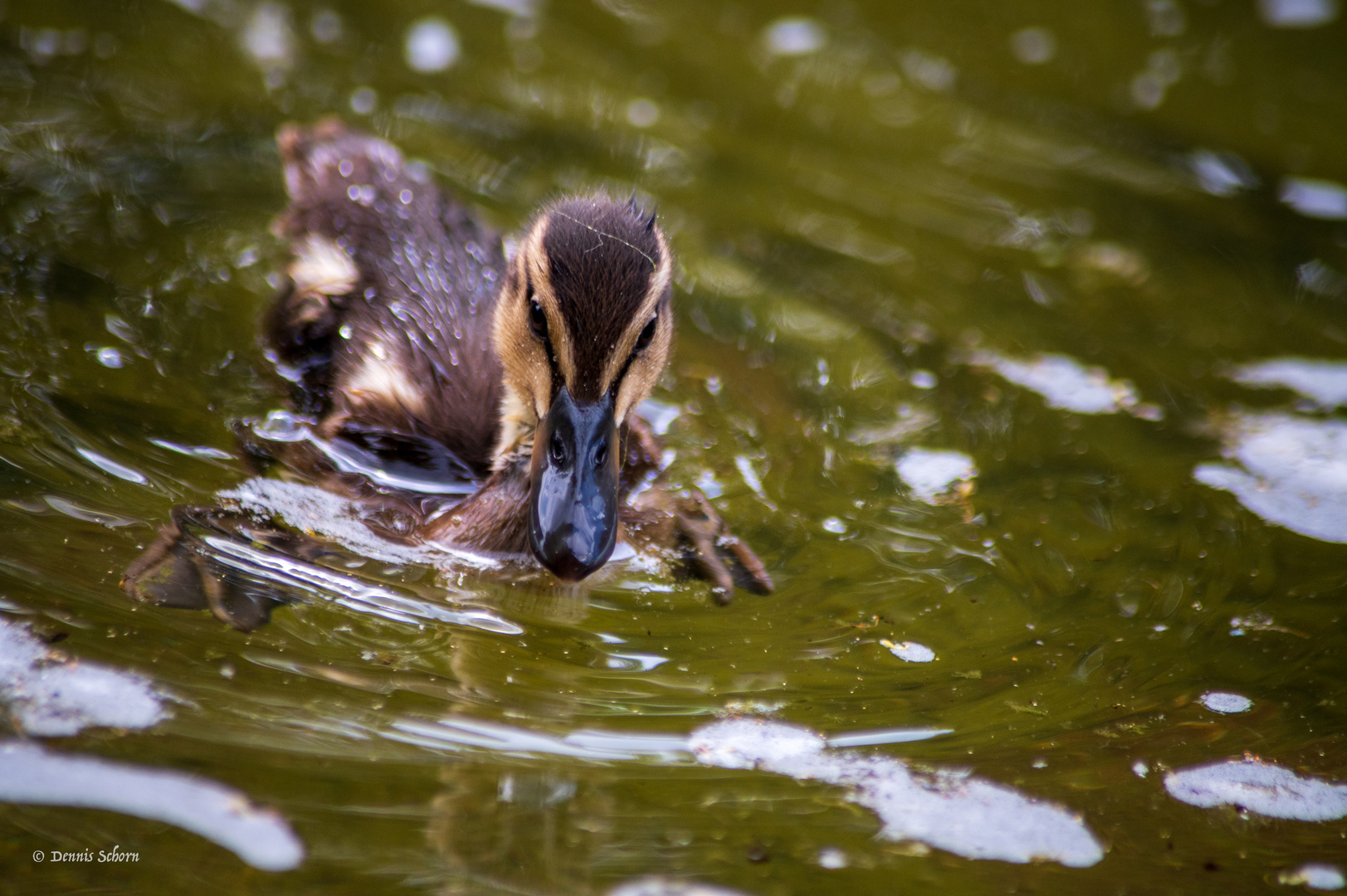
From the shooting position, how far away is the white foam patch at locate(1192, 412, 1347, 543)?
3.50m

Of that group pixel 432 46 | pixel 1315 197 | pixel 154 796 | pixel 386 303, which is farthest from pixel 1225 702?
pixel 432 46

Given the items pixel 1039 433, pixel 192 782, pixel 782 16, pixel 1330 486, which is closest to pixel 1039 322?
pixel 1039 433

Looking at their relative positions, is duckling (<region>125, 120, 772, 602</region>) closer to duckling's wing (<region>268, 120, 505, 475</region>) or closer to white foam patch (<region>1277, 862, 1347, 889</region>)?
duckling's wing (<region>268, 120, 505, 475</region>)

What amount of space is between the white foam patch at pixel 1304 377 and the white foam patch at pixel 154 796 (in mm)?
3454

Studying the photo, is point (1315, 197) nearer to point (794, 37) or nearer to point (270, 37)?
point (794, 37)

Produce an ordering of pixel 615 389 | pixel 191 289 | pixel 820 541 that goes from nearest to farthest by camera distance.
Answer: pixel 615 389 → pixel 820 541 → pixel 191 289

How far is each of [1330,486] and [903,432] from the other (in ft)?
4.17

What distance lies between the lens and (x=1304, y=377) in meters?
4.19

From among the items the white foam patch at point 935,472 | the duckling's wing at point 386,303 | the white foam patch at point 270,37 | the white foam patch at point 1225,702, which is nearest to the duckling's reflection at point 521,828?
the duckling's wing at point 386,303

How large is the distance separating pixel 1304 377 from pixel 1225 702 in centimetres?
185

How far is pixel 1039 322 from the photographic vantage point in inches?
173

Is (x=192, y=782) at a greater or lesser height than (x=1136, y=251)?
lesser

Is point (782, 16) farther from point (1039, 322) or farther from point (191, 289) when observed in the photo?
point (191, 289)

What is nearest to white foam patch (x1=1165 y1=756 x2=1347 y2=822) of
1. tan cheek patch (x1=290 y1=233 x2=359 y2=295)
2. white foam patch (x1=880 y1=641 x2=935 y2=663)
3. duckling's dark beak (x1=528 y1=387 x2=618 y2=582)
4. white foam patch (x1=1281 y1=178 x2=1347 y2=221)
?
white foam patch (x1=880 y1=641 x2=935 y2=663)
